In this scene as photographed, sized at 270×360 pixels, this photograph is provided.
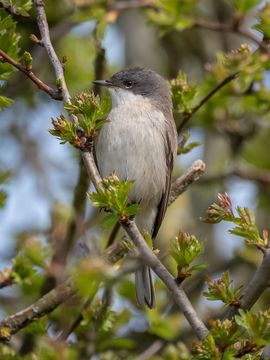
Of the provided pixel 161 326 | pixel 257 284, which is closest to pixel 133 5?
pixel 161 326

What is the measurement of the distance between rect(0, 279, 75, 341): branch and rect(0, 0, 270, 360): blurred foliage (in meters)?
0.06

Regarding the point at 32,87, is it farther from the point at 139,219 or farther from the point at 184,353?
the point at 184,353

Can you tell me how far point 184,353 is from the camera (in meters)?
3.43

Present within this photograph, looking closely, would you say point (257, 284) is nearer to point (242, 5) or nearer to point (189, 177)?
point (189, 177)

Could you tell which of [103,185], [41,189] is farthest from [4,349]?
[41,189]

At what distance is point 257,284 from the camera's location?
265 cm

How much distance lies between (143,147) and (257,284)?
2.22 m

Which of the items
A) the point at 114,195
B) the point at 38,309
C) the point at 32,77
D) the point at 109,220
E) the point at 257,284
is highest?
the point at 32,77

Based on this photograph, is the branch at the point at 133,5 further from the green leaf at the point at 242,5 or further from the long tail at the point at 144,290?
the long tail at the point at 144,290

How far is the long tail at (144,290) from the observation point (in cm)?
452

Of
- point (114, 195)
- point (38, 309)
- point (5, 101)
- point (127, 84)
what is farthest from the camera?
point (127, 84)

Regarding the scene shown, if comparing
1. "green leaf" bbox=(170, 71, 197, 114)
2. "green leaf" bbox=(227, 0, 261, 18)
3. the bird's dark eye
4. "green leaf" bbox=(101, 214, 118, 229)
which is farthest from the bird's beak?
"green leaf" bbox=(101, 214, 118, 229)

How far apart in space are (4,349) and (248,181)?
2905 millimetres

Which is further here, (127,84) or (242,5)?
(127,84)
